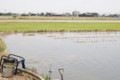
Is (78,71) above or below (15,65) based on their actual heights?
below

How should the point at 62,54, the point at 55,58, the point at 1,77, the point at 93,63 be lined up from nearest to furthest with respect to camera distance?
the point at 1,77 → the point at 93,63 → the point at 55,58 → the point at 62,54

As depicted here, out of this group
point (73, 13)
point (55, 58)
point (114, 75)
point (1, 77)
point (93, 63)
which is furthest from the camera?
point (73, 13)

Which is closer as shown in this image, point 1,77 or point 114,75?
point 1,77

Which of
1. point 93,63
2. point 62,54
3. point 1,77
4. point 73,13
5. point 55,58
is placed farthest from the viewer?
point 73,13

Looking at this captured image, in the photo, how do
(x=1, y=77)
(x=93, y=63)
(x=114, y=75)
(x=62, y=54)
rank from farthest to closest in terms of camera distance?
(x=62, y=54) < (x=93, y=63) < (x=114, y=75) < (x=1, y=77)

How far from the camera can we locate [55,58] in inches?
408

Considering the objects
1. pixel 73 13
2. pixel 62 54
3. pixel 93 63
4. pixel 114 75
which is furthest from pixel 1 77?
pixel 73 13

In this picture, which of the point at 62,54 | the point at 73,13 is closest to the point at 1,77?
the point at 62,54

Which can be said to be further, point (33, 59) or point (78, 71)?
point (33, 59)

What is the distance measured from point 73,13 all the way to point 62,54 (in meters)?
112

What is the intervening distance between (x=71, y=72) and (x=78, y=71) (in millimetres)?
331

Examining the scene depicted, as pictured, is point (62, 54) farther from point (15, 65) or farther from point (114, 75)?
point (15, 65)

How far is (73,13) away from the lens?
122062mm

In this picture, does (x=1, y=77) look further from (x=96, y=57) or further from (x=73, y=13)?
(x=73, y=13)
